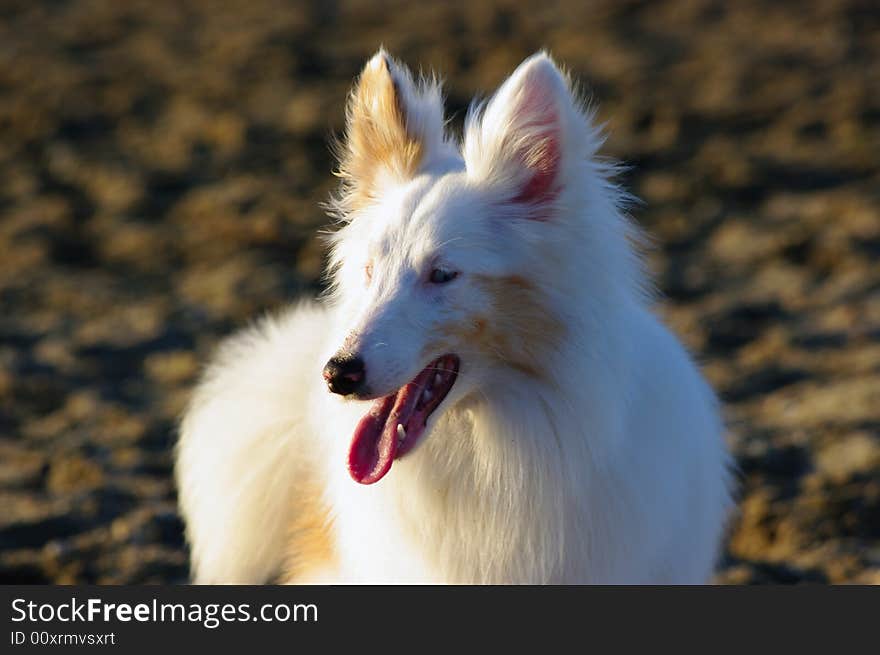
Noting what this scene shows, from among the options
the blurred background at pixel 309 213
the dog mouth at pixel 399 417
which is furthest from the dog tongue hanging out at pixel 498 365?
the blurred background at pixel 309 213

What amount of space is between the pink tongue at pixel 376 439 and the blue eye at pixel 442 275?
0.28 metres

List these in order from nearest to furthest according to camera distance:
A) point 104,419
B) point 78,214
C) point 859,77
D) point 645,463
Answer: point 645,463, point 104,419, point 78,214, point 859,77

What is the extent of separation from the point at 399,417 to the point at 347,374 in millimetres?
239

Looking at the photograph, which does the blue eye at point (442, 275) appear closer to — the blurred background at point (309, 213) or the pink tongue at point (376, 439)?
the pink tongue at point (376, 439)

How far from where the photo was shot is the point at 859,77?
8773 millimetres

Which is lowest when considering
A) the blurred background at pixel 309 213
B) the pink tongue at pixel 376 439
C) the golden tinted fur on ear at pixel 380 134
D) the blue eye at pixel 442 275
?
the pink tongue at pixel 376 439

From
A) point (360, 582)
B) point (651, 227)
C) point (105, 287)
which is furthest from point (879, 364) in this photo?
point (105, 287)

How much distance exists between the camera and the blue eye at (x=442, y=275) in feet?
10.5

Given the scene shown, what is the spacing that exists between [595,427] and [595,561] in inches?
15.2

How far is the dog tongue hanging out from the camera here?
3.19 meters

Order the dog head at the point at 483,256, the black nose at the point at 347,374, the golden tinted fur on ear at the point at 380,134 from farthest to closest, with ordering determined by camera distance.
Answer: the golden tinted fur on ear at the point at 380,134, the dog head at the point at 483,256, the black nose at the point at 347,374

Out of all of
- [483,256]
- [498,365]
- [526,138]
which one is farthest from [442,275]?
[526,138]

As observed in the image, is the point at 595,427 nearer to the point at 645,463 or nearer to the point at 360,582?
the point at 645,463

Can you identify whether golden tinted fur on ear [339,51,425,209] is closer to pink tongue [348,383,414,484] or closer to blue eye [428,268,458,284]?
blue eye [428,268,458,284]
